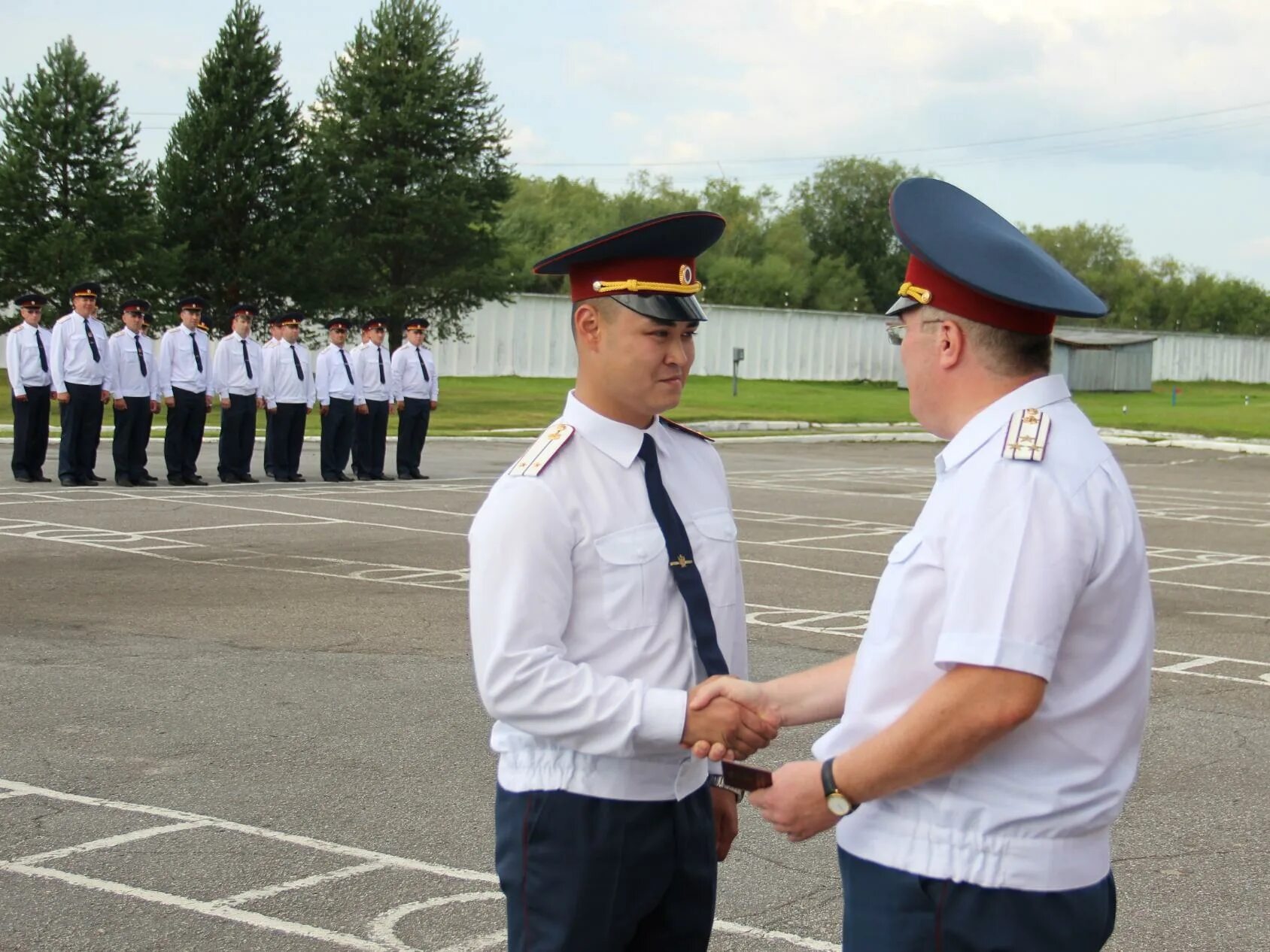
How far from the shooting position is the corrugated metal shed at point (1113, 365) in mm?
65625

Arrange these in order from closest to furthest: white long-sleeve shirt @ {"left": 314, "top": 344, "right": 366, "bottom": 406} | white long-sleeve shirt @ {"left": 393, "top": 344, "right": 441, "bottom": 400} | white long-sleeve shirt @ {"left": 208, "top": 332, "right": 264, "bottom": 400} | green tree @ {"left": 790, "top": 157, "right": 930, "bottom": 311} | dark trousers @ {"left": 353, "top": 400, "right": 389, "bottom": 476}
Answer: white long-sleeve shirt @ {"left": 208, "top": 332, "right": 264, "bottom": 400}, white long-sleeve shirt @ {"left": 314, "top": 344, "right": 366, "bottom": 406}, dark trousers @ {"left": 353, "top": 400, "right": 389, "bottom": 476}, white long-sleeve shirt @ {"left": 393, "top": 344, "right": 441, "bottom": 400}, green tree @ {"left": 790, "top": 157, "right": 930, "bottom": 311}

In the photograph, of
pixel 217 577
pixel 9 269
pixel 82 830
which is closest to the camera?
pixel 82 830

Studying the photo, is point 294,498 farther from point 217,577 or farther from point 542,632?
point 542,632

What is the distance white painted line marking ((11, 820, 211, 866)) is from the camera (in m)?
5.34

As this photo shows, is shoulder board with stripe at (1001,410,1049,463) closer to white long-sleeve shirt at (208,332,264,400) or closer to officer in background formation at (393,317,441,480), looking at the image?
white long-sleeve shirt at (208,332,264,400)

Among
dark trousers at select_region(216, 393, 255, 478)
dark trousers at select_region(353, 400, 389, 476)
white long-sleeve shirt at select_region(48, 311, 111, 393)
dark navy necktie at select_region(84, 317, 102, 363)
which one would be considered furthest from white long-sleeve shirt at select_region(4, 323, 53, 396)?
dark trousers at select_region(353, 400, 389, 476)

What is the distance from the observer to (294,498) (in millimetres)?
19312

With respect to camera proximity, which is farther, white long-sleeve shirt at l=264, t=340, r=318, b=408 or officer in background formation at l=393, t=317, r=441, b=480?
officer in background formation at l=393, t=317, r=441, b=480

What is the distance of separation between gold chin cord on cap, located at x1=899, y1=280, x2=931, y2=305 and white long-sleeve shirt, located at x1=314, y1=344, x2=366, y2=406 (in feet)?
68.1

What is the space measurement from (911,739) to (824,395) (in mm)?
58843

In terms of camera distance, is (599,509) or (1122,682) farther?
(599,509)

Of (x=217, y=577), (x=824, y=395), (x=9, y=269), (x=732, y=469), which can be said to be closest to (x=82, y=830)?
(x=217, y=577)

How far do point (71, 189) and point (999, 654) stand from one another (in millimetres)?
43320

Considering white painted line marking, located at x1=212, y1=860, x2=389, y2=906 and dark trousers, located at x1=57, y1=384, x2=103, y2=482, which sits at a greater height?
dark trousers, located at x1=57, y1=384, x2=103, y2=482
